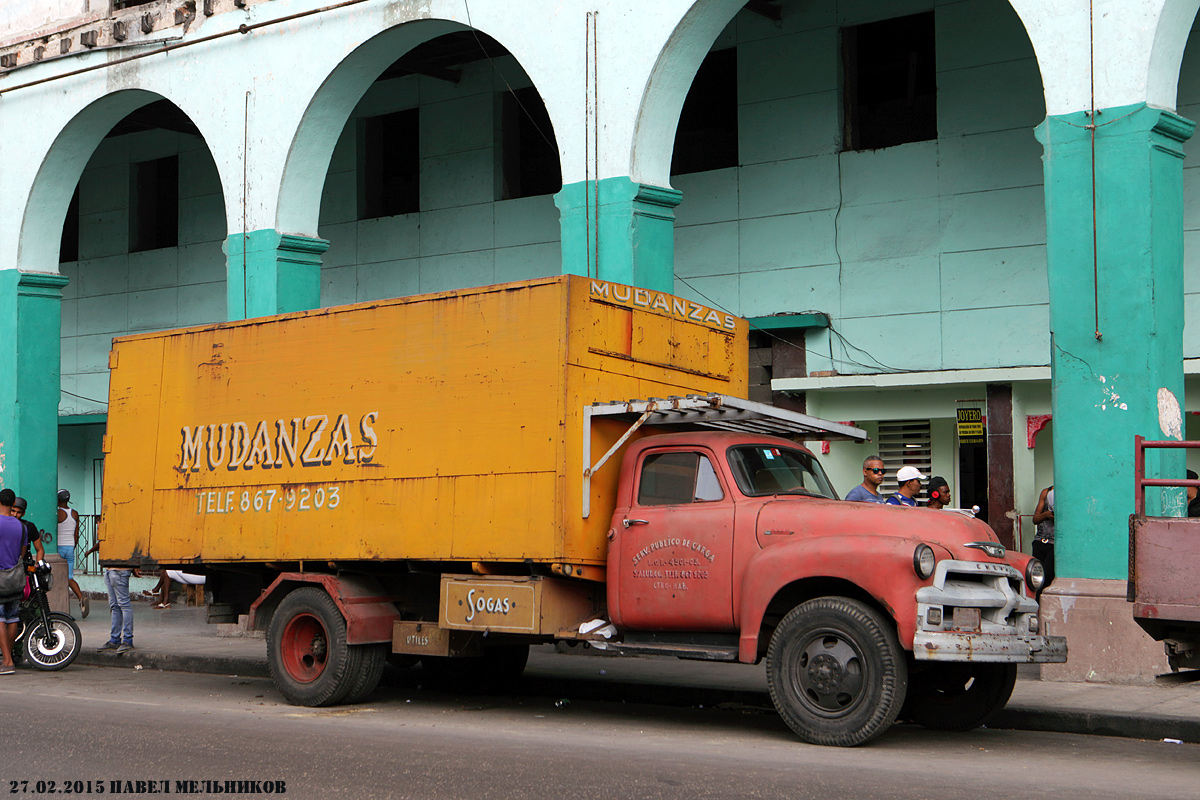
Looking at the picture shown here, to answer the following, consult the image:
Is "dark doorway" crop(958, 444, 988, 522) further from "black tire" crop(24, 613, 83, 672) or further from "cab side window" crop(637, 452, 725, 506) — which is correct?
"black tire" crop(24, 613, 83, 672)

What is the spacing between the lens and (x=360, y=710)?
10234 millimetres

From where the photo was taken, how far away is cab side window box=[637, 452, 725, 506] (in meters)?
9.10

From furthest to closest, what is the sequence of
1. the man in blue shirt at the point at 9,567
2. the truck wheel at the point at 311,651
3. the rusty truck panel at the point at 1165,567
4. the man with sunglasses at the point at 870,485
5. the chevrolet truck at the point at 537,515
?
1. the man in blue shirt at the point at 9,567
2. the man with sunglasses at the point at 870,485
3. the truck wheel at the point at 311,651
4. the chevrolet truck at the point at 537,515
5. the rusty truck panel at the point at 1165,567

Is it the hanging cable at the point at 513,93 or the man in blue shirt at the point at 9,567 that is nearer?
the man in blue shirt at the point at 9,567

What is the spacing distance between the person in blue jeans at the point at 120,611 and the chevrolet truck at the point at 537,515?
1987 mm

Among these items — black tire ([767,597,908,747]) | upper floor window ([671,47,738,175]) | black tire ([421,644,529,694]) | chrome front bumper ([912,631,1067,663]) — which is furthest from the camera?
upper floor window ([671,47,738,175])

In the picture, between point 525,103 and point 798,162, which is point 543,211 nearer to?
point 525,103

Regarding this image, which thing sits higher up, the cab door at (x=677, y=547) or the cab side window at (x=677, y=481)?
the cab side window at (x=677, y=481)

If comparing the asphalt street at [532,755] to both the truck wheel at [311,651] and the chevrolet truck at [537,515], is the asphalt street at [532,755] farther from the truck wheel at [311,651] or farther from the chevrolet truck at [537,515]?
the chevrolet truck at [537,515]

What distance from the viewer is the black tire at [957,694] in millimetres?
8867

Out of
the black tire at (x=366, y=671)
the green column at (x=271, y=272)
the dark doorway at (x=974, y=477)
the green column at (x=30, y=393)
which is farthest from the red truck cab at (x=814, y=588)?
the green column at (x=30, y=393)

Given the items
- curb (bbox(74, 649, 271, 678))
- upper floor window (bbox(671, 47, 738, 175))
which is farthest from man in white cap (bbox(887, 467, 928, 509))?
upper floor window (bbox(671, 47, 738, 175))

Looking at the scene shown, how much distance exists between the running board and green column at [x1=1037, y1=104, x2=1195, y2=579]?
3.64 meters

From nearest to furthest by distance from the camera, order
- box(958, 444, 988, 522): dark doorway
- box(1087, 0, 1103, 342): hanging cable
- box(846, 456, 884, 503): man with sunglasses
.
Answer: box(846, 456, 884, 503): man with sunglasses < box(1087, 0, 1103, 342): hanging cable < box(958, 444, 988, 522): dark doorway
